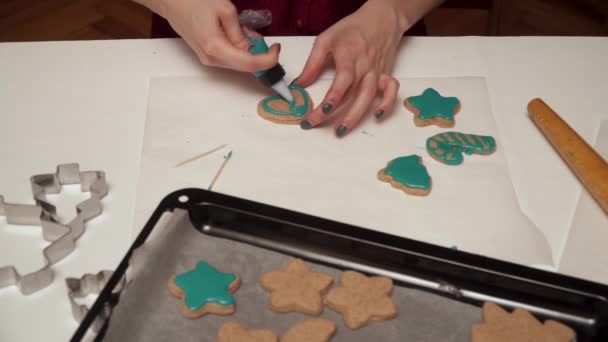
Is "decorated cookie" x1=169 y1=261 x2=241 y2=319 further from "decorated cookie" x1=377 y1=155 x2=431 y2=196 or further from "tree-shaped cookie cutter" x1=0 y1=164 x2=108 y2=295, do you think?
"decorated cookie" x1=377 y1=155 x2=431 y2=196

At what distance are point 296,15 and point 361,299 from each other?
0.71 m

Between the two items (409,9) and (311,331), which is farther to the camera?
(409,9)

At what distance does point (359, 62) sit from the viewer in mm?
1035

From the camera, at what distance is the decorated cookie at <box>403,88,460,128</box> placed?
98cm

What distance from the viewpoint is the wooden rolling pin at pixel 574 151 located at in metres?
0.84

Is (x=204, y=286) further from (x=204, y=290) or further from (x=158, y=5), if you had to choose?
(x=158, y=5)

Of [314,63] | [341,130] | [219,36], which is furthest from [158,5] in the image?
[341,130]

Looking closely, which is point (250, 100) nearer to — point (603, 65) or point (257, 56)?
point (257, 56)

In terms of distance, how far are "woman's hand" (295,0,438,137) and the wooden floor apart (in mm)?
1229

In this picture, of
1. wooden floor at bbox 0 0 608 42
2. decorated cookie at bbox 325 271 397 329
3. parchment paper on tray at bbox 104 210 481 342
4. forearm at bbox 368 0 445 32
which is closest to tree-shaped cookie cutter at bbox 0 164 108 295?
parchment paper on tray at bbox 104 210 481 342

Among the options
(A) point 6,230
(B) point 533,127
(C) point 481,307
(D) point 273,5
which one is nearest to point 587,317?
(C) point 481,307

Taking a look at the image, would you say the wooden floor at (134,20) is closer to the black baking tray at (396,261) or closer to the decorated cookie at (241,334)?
the black baking tray at (396,261)

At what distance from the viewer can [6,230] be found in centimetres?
79

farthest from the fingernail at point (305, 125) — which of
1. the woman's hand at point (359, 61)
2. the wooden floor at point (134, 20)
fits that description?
the wooden floor at point (134, 20)
